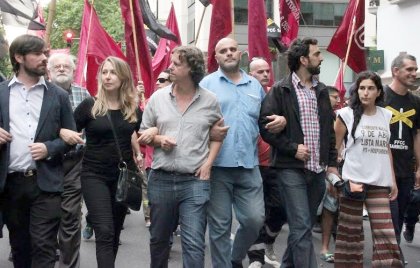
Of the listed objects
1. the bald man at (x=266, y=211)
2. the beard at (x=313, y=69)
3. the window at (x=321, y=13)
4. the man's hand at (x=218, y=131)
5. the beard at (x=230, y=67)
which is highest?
the window at (x=321, y=13)

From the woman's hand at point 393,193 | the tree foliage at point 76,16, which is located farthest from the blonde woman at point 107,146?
the tree foliage at point 76,16

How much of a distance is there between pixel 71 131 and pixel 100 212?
839mm


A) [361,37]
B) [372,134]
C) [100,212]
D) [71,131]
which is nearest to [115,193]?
[100,212]

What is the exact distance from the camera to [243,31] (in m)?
51.5

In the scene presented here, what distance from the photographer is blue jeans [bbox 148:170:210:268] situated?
634 centimetres

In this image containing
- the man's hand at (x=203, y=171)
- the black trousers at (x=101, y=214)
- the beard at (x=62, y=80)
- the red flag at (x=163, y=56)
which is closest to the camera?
the man's hand at (x=203, y=171)

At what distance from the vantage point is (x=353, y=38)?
40.9 ft

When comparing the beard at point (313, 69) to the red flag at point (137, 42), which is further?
the red flag at point (137, 42)

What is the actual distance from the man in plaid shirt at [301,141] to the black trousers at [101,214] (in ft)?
4.55

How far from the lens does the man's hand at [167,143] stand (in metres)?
6.24

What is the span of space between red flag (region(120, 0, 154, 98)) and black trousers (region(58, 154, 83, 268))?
145 inches

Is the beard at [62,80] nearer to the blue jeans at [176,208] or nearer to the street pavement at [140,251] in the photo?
the blue jeans at [176,208]

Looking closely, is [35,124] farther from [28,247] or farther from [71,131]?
[28,247]

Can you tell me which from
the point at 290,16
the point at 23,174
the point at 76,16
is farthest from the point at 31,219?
the point at 76,16
